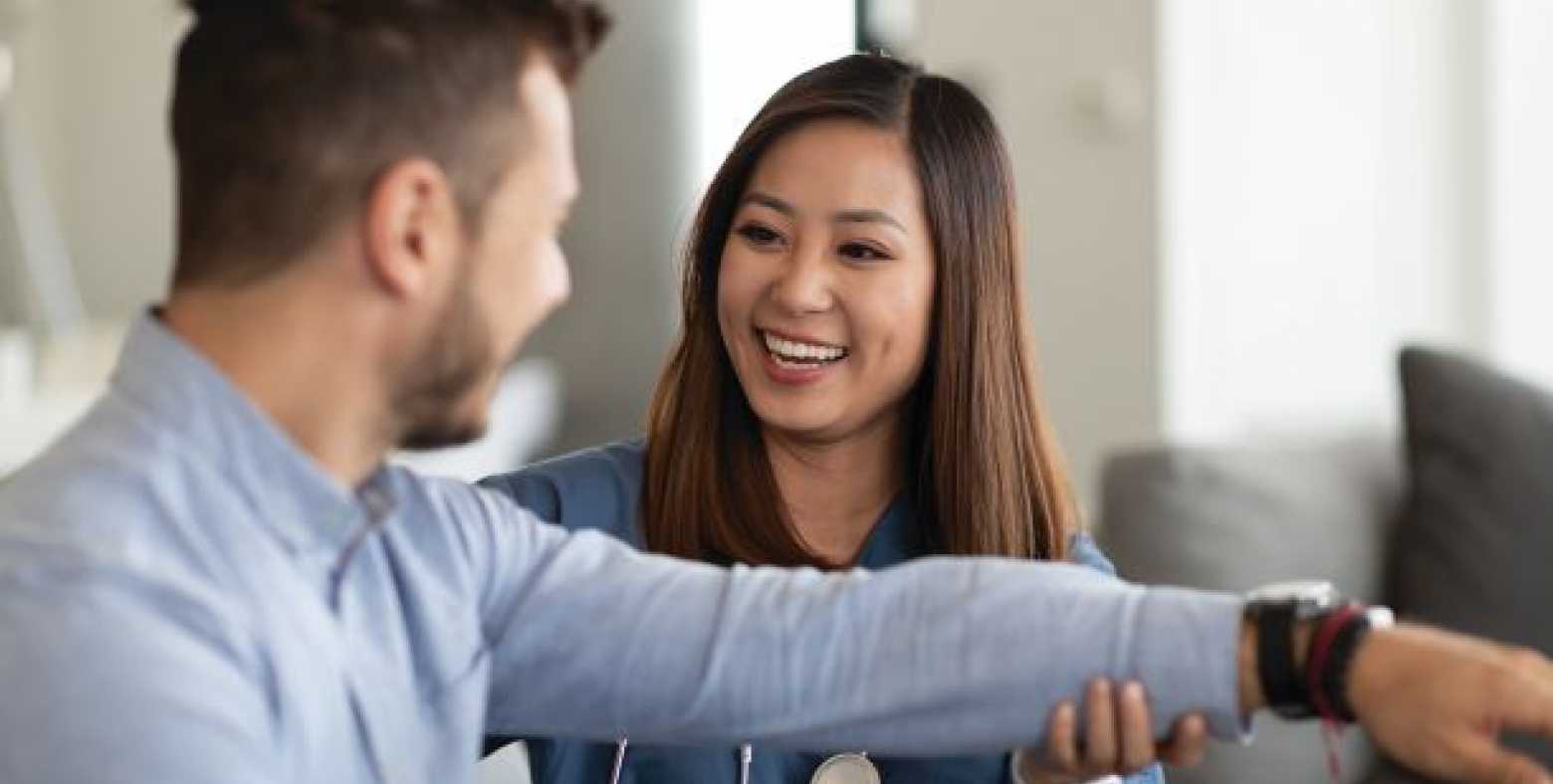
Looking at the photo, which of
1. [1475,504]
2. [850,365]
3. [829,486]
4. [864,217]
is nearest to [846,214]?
[864,217]

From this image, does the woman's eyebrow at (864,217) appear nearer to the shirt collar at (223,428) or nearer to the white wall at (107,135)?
Answer: the shirt collar at (223,428)

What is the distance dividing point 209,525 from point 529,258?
22 centimetres

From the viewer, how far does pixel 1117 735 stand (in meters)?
1.30

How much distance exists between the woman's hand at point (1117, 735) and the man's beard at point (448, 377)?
1.19ft

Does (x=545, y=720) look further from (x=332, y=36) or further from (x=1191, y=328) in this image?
(x=1191, y=328)

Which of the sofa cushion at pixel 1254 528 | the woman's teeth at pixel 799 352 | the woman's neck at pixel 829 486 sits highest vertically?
the woman's teeth at pixel 799 352

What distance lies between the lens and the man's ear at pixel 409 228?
120cm

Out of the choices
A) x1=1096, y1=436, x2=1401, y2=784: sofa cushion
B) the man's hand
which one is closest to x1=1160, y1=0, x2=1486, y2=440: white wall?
x1=1096, y1=436, x2=1401, y2=784: sofa cushion

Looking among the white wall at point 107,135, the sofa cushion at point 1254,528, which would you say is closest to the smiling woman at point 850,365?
the sofa cushion at point 1254,528

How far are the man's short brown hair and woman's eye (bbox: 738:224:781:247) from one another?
2.10ft

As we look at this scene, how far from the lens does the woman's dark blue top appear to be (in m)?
1.76

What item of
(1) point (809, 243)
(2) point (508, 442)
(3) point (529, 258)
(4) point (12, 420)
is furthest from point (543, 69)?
(2) point (508, 442)

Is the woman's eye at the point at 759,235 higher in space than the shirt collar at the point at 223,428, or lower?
higher

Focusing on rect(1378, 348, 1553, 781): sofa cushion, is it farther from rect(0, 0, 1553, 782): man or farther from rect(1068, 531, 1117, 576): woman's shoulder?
rect(0, 0, 1553, 782): man
